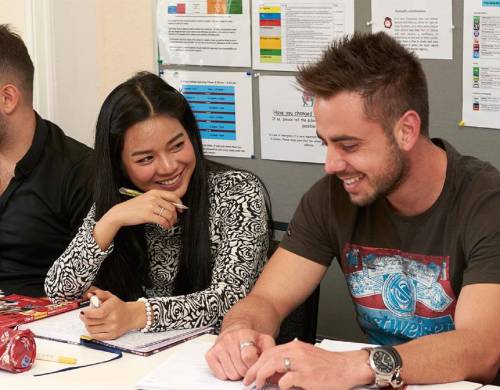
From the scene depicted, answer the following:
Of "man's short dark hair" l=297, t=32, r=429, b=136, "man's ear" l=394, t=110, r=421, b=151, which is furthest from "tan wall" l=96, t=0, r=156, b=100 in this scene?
"man's ear" l=394, t=110, r=421, b=151

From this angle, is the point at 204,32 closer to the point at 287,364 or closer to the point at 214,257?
the point at 214,257

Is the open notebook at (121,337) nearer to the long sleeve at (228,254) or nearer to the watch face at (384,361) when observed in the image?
the long sleeve at (228,254)

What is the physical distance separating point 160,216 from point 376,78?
0.73 m

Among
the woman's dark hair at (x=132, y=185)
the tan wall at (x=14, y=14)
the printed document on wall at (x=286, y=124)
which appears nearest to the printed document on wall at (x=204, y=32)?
the printed document on wall at (x=286, y=124)

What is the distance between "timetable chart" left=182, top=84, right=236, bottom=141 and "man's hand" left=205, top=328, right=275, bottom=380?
61.7 inches

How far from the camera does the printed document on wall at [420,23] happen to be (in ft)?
9.39

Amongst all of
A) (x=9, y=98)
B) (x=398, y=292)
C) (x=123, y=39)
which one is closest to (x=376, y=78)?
(x=398, y=292)

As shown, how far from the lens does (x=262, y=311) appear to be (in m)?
2.15

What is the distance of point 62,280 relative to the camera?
8.35 ft

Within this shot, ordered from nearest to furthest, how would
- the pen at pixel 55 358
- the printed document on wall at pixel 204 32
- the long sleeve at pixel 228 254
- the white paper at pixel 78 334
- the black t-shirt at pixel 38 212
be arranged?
the pen at pixel 55 358 < the white paper at pixel 78 334 < the long sleeve at pixel 228 254 < the black t-shirt at pixel 38 212 < the printed document on wall at pixel 204 32

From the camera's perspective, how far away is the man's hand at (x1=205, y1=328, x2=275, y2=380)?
183 cm

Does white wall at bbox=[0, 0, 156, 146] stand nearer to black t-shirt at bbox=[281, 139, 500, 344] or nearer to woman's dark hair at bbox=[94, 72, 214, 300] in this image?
woman's dark hair at bbox=[94, 72, 214, 300]

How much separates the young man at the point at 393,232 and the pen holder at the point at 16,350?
1.36 feet

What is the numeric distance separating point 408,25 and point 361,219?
38.2 inches
